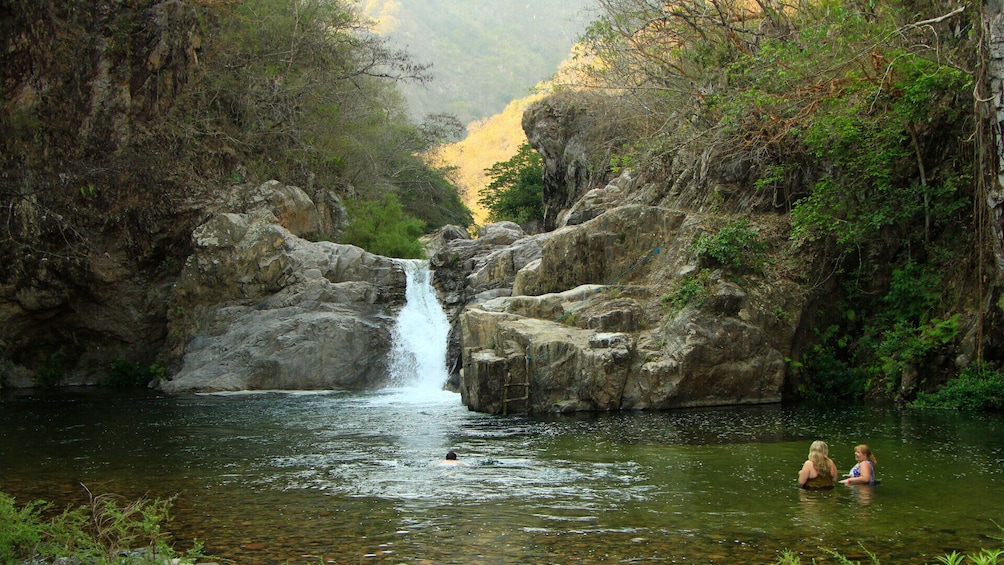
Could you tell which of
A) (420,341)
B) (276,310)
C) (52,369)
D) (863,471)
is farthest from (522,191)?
(863,471)

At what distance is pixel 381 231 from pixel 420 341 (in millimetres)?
9811

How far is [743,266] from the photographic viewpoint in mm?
18359

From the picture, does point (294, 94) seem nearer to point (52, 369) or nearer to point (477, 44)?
point (52, 369)

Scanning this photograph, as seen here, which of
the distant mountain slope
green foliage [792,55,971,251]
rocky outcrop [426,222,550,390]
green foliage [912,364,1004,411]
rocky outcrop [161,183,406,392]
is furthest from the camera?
the distant mountain slope

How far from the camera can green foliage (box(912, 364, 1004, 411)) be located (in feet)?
50.1

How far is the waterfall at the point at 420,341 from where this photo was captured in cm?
2305

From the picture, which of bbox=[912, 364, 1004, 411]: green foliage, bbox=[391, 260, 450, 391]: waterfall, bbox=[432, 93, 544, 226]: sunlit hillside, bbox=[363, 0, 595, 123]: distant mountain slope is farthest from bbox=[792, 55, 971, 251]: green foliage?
bbox=[363, 0, 595, 123]: distant mountain slope

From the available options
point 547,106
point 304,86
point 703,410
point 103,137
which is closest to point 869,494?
point 703,410

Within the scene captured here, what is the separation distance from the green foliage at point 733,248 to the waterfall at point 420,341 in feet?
26.5

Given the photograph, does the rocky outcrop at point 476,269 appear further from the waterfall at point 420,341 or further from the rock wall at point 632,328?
the rock wall at point 632,328

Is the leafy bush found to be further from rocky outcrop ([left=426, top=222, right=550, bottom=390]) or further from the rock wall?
rocky outcrop ([left=426, top=222, right=550, bottom=390])

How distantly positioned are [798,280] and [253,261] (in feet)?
49.1

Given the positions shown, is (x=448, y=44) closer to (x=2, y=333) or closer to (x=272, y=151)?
(x=272, y=151)

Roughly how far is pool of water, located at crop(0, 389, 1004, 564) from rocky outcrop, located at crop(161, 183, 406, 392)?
5.21 meters
